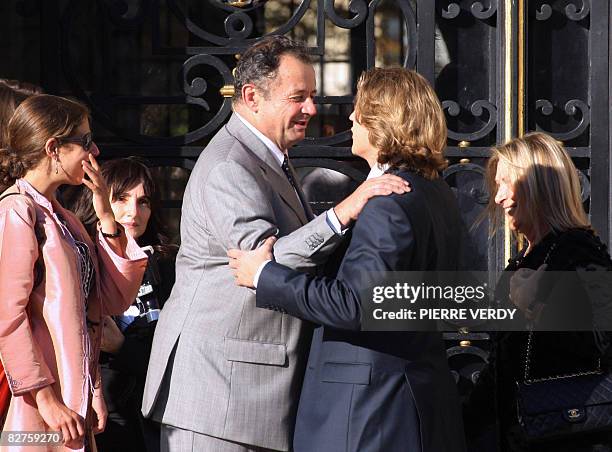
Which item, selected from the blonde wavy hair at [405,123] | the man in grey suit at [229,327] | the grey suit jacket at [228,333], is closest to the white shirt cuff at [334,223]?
the man in grey suit at [229,327]

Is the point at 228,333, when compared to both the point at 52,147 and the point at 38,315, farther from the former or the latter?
the point at 52,147

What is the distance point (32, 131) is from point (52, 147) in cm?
8

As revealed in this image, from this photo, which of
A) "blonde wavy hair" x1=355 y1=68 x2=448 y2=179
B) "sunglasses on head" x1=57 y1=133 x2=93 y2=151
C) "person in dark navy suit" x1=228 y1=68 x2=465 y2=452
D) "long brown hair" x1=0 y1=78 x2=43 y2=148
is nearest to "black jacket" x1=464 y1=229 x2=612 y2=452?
"person in dark navy suit" x1=228 y1=68 x2=465 y2=452

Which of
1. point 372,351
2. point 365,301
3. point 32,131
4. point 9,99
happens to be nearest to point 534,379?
point 372,351

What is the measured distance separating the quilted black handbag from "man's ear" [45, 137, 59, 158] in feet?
5.46

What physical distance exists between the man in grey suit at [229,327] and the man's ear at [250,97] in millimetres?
113

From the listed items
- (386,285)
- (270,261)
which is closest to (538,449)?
(386,285)

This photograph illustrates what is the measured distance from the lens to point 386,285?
3186mm

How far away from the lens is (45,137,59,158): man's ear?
3.61 metres

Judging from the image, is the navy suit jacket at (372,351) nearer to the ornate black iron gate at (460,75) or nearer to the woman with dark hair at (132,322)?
the woman with dark hair at (132,322)

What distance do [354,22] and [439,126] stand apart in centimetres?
152

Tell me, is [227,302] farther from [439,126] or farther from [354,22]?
[354,22]

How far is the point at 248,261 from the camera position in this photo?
3.31 metres

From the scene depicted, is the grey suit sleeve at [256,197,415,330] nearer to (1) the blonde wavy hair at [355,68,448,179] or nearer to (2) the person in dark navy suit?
(2) the person in dark navy suit
